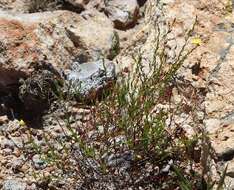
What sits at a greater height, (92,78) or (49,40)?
(49,40)

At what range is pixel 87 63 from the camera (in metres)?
4.35

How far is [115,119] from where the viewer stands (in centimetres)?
353

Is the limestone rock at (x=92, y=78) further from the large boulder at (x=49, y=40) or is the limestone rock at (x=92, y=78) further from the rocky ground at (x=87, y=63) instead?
the large boulder at (x=49, y=40)

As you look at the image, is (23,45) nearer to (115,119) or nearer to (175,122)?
(115,119)

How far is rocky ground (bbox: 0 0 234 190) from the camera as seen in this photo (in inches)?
141

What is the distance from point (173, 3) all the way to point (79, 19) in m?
0.89

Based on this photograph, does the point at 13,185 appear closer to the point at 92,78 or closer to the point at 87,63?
the point at 92,78

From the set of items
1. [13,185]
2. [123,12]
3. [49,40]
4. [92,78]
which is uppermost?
[123,12]

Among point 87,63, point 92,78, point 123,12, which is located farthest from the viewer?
point 123,12

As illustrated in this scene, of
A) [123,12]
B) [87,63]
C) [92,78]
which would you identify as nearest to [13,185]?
[92,78]

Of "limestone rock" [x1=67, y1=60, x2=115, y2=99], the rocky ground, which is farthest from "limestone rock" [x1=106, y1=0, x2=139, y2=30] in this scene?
"limestone rock" [x1=67, y1=60, x2=115, y2=99]

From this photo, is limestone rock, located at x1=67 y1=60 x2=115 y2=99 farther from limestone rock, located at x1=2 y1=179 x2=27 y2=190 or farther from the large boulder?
limestone rock, located at x1=2 y1=179 x2=27 y2=190

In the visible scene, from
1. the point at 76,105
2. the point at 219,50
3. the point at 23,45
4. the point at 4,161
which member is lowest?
the point at 4,161

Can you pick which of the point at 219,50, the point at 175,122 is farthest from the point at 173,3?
the point at 175,122
